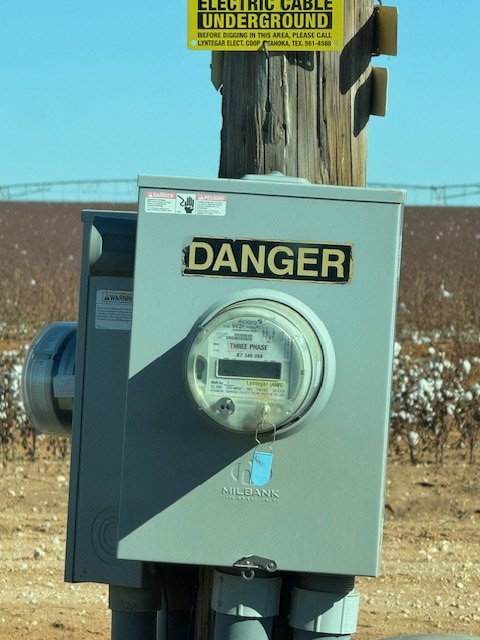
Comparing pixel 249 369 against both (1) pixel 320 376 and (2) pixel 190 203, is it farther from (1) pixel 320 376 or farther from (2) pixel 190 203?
(2) pixel 190 203

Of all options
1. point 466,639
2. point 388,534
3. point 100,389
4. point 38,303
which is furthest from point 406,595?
point 38,303

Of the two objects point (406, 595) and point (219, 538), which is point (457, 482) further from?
point (219, 538)

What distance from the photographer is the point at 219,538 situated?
231cm

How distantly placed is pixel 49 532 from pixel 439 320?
8.86 m

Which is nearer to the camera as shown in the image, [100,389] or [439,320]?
[100,389]

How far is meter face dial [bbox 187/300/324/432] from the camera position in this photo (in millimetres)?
2160

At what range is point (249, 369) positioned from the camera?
2.17m

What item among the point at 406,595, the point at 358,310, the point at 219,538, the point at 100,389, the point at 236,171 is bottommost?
the point at 406,595

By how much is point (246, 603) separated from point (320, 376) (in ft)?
1.87

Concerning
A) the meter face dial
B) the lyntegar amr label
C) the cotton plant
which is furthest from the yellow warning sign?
the cotton plant

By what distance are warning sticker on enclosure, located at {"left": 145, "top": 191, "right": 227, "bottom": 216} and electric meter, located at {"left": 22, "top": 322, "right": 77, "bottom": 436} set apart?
0.57 metres

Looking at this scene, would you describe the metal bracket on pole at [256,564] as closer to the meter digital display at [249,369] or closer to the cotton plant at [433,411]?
the meter digital display at [249,369]

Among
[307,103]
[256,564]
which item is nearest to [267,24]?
[307,103]

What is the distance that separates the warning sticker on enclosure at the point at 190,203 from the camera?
7.45 ft
